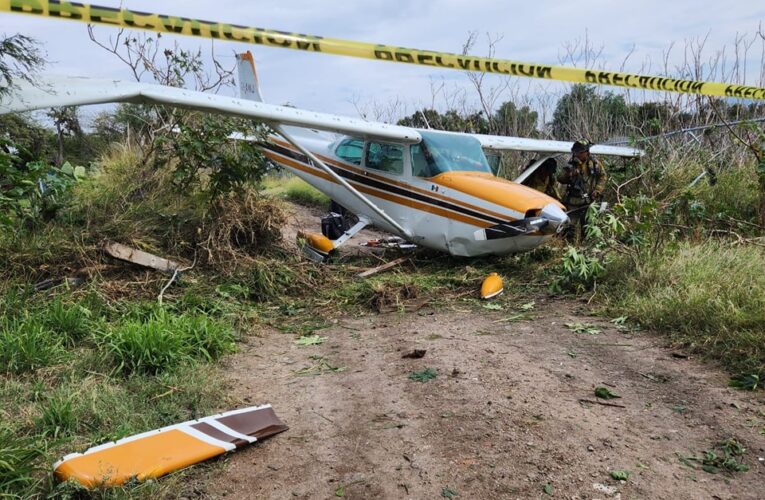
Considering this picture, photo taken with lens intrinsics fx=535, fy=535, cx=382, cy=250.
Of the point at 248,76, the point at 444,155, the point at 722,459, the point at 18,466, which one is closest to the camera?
the point at 18,466

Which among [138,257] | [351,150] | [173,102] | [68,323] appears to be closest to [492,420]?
[68,323]

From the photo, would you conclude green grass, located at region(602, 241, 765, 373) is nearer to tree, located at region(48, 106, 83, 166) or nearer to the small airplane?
the small airplane

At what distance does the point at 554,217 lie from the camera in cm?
677

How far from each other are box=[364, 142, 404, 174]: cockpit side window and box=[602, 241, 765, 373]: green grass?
3.54 m

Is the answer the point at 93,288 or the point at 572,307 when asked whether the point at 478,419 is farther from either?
the point at 93,288

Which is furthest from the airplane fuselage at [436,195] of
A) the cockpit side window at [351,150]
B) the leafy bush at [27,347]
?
the leafy bush at [27,347]

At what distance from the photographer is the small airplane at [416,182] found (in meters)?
6.80

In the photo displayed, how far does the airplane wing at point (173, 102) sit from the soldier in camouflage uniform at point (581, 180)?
9.22ft

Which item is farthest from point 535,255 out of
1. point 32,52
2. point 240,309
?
point 32,52

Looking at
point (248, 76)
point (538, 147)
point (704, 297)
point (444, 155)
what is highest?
point (248, 76)

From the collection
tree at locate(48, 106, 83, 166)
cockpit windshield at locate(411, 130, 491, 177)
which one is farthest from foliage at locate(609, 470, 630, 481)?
tree at locate(48, 106, 83, 166)

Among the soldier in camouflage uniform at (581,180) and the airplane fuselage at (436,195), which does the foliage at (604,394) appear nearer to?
the airplane fuselage at (436,195)

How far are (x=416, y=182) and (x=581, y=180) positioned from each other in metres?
2.95

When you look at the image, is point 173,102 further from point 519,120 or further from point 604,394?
point 519,120
